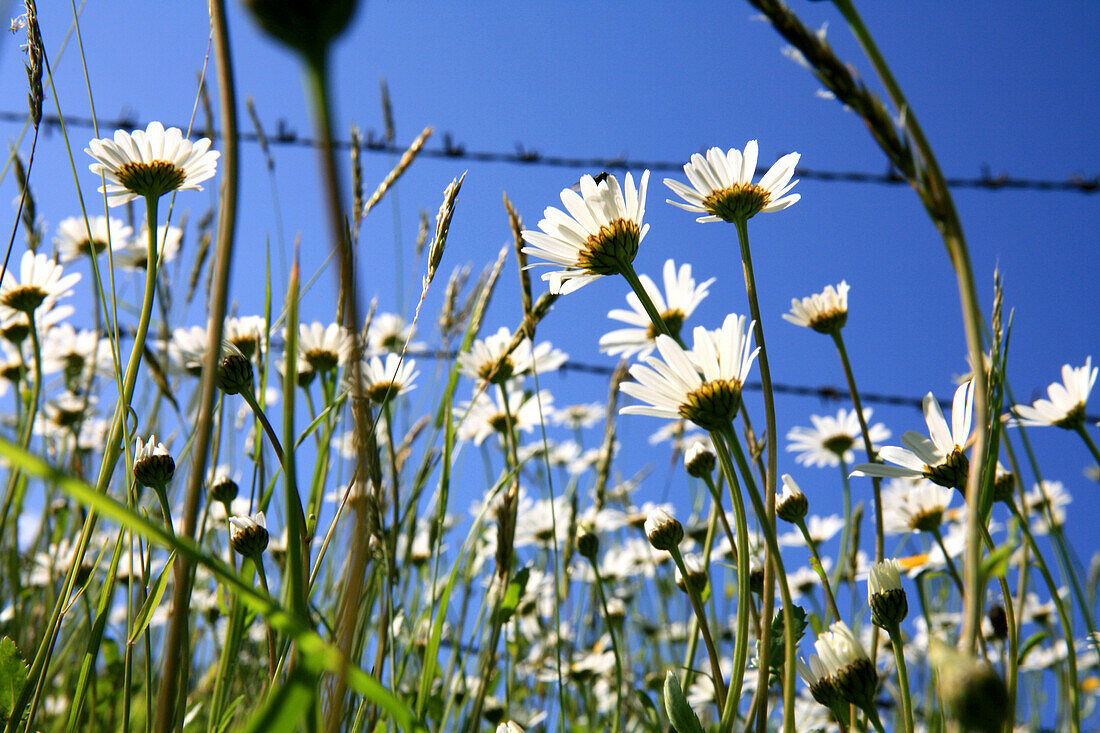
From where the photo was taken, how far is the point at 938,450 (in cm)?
54

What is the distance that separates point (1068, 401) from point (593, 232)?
554 mm

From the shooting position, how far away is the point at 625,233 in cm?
62

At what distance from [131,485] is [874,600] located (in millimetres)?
530

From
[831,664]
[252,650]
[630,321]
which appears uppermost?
[630,321]

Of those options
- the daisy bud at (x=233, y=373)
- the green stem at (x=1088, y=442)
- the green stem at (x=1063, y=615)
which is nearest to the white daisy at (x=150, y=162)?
the daisy bud at (x=233, y=373)

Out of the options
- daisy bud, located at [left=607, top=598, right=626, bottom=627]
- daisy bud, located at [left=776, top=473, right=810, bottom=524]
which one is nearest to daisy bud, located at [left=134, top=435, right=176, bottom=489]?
daisy bud, located at [left=776, top=473, right=810, bottom=524]

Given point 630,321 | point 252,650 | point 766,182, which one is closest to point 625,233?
point 766,182

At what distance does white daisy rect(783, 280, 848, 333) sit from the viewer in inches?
33.4

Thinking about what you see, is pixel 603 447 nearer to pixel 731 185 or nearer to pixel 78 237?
pixel 731 185

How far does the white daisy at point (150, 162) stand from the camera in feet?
2.31

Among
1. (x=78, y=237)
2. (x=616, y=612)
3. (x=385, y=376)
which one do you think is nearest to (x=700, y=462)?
(x=385, y=376)

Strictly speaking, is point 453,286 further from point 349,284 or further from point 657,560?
Answer: point 349,284

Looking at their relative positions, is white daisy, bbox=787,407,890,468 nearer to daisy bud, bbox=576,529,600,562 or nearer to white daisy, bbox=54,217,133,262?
daisy bud, bbox=576,529,600,562

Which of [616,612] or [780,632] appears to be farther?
[616,612]
